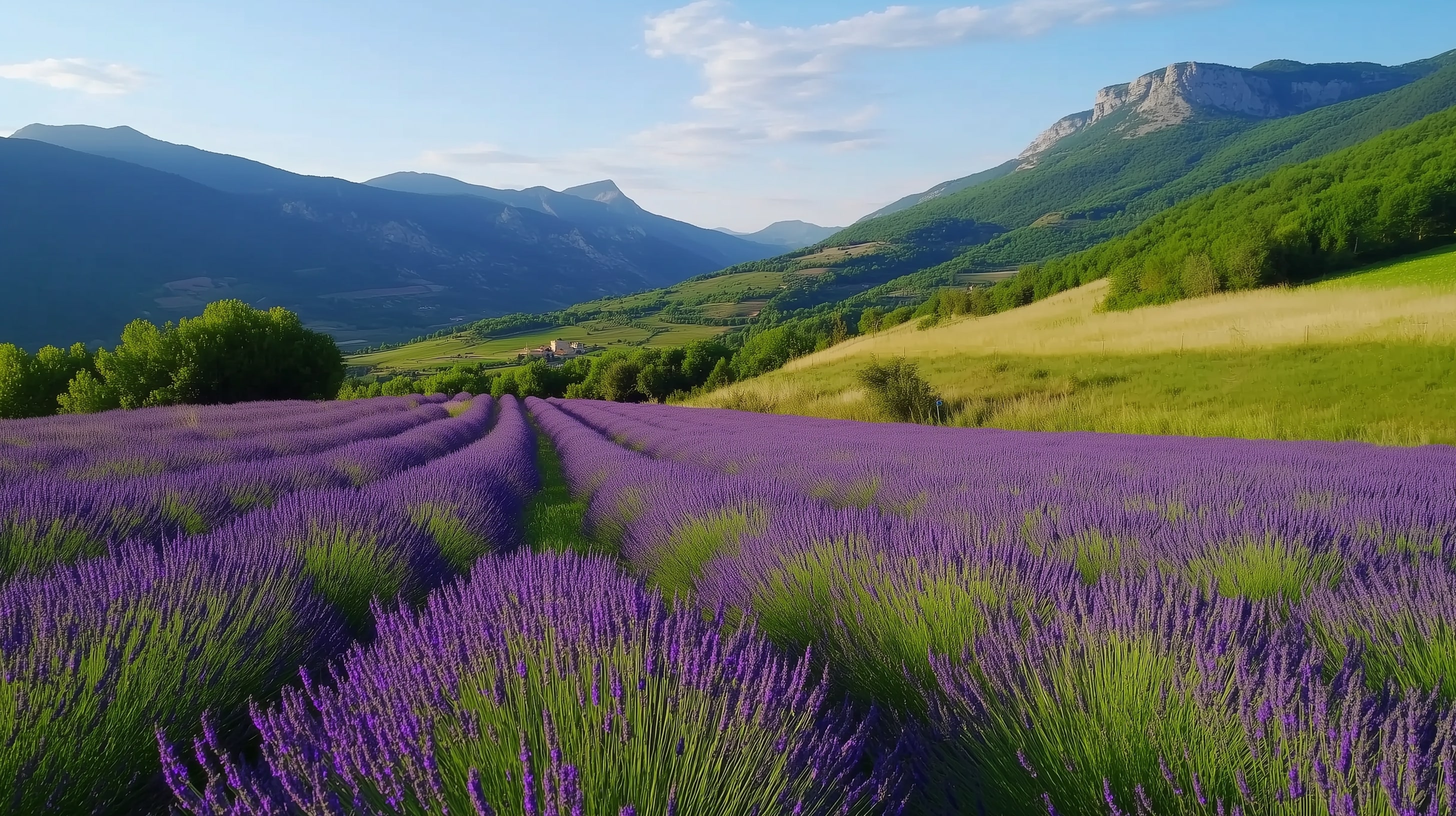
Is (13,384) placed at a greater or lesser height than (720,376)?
greater

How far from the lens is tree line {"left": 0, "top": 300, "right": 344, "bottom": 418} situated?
2542cm

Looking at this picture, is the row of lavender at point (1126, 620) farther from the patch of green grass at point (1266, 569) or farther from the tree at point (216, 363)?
the tree at point (216, 363)

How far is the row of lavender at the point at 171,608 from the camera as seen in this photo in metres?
1.23

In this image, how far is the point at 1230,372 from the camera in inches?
543

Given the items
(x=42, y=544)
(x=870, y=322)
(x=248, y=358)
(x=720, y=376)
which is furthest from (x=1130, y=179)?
(x=42, y=544)

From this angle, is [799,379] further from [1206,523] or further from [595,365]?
[595,365]

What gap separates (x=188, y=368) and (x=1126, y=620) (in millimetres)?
31411

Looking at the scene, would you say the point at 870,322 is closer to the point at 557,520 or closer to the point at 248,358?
the point at 248,358

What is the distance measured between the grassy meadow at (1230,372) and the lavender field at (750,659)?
8728 mm

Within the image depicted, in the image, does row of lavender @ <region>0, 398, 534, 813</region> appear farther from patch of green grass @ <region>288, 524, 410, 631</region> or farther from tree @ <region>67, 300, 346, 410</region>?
tree @ <region>67, 300, 346, 410</region>

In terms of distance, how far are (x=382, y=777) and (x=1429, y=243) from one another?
48.2 metres

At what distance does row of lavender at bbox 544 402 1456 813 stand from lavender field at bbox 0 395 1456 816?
0.03 feet

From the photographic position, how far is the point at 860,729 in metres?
1.08

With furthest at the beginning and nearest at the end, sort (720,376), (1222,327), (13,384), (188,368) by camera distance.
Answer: (720,376) < (13,384) < (188,368) < (1222,327)
